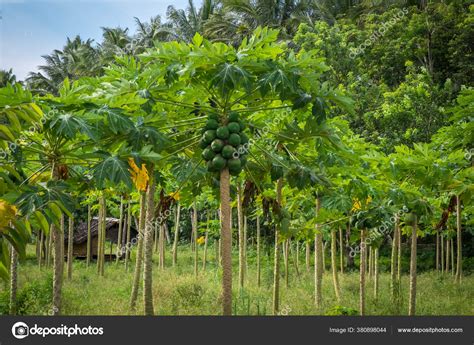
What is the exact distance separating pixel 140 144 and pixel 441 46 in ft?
71.5

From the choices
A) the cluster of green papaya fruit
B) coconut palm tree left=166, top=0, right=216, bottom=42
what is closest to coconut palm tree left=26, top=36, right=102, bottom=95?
coconut palm tree left=166, top=0, right=216, bottom=42

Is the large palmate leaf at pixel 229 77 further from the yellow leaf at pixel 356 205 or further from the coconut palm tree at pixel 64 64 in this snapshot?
the coconut palm tree at pixel 64 64

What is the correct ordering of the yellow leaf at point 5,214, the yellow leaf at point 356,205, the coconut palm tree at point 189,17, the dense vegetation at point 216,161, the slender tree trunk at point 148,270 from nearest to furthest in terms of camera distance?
the yellow leaf at point 5,214
the dense vegetation at point 216,161
the slender tree trunk at point 148,270
the yellow leaf at point 356,205
the coconut palm tree at point 189,17

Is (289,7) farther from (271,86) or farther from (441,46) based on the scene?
(271,86)

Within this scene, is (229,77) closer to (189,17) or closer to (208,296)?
(208,296)

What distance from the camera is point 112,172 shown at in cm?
452

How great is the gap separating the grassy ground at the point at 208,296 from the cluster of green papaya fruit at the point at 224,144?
304 centimetres

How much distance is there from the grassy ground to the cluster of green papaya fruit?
304 centimetres

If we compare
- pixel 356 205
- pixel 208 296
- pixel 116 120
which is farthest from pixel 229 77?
pixel 208 296

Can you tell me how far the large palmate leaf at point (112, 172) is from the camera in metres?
4.48

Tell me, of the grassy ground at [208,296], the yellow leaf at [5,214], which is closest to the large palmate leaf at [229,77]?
the yellow leaf at [5,214]

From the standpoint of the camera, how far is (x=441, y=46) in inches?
918
